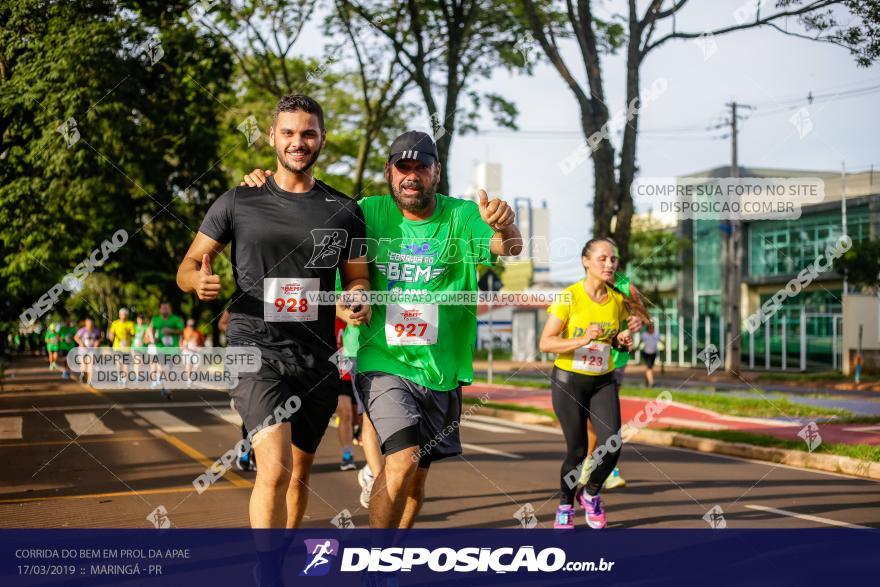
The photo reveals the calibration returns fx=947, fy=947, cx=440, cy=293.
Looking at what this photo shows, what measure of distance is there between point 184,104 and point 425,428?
840 inches

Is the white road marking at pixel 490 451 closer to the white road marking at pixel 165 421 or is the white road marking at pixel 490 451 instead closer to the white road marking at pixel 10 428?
the white road marking at pixel 165 421

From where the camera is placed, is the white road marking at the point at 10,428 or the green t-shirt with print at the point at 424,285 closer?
the green t-shirt with print at the point at 424,285

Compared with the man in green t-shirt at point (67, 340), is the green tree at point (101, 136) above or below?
above

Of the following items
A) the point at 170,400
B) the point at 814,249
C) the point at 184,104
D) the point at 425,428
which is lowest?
the point at 170,400

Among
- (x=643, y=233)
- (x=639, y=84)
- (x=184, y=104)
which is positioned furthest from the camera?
(x=643, y=233)

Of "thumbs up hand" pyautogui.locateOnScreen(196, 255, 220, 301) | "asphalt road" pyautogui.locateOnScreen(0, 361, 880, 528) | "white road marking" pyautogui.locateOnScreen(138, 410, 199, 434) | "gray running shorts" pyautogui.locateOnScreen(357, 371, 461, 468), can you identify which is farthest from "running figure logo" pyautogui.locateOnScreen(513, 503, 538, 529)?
"white road marking" pyautogui.locateOnScreen(138, 410, 199, 434)

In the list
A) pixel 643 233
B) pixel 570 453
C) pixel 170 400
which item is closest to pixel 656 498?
pixel 570 453

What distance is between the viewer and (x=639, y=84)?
1659 cm

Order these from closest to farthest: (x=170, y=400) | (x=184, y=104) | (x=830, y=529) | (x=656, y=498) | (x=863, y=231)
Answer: (x=830, y=529)
(x=656, y=498)
(x=170, y=400)
(x=184, y=104)
(x=863, y=231)

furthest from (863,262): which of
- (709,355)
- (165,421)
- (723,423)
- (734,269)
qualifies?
(165,421)

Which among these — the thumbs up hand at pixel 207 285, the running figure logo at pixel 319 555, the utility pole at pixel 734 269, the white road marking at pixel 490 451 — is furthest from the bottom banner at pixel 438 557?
the utility pole at pixel 734 269

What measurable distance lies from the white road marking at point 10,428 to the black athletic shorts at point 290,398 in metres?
9.66

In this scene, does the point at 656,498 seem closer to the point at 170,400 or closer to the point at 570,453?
the point at 570,453

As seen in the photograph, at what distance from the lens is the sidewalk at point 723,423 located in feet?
42.6
